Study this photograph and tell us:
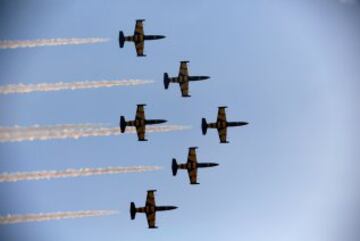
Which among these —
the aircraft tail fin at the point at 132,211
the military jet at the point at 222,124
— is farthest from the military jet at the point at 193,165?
the aircraft tail fin at the point at 132,211

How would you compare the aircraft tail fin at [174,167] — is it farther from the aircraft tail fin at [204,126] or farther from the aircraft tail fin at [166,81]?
the aircraft tail fin at [166,81]

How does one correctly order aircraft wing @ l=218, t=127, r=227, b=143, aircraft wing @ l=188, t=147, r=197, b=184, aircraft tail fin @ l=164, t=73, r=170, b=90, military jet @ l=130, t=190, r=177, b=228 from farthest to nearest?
aircraft wing @ l=218, t=127, r=227, b=143 < aircraft wing @ l=188, t=147, r=197, b=184 < aircraft tail fin @ l=164, t=73, r=170, b=90 < military jet @ l=130, t=190, r=177, b=228

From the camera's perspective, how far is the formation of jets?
167875mm

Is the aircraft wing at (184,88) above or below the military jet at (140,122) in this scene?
above

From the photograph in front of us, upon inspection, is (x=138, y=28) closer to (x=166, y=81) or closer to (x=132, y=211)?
(x=166, y=81)

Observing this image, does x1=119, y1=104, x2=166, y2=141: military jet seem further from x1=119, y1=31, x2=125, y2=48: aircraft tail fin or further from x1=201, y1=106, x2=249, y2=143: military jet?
x1=201, y1=106, x2=249, y2=143: military jet

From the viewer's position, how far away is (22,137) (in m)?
156

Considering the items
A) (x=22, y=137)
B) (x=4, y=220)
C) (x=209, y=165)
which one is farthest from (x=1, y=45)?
(x=209, y=165)

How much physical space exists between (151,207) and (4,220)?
26860 millimetres

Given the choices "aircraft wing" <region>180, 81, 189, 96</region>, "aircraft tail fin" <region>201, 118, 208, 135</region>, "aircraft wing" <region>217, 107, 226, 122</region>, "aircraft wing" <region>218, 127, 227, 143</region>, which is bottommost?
"aircraft wing" <region>218, 127, 227, 143</region>

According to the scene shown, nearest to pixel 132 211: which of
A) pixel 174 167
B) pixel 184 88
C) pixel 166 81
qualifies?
pixel 174 167

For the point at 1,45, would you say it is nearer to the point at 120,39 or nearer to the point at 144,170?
the point at 120,39

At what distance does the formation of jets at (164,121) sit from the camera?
551 feet

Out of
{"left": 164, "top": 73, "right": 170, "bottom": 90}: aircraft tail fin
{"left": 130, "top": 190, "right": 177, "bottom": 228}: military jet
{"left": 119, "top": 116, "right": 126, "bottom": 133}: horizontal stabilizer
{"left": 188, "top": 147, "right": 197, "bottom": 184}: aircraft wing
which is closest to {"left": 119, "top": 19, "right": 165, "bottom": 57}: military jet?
{"left": 164, "top": 73, "right": 170, "bottom": 90}: aircraft tail fin
